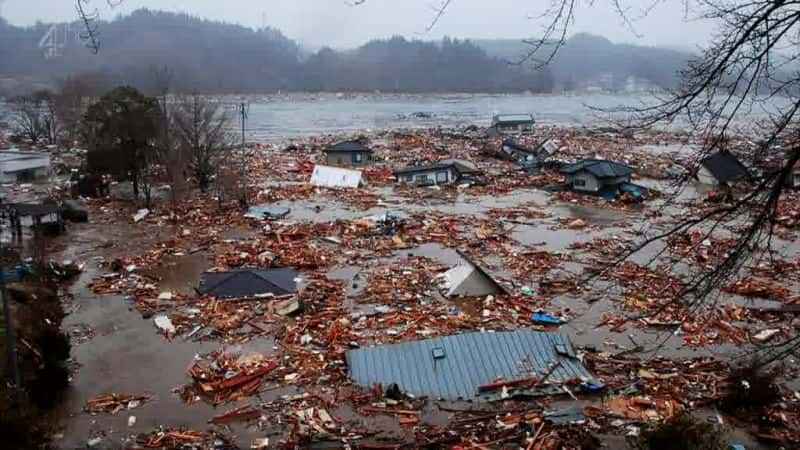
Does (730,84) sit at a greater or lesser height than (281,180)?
greater

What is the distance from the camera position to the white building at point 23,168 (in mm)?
26578

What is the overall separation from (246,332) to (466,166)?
60.4ft

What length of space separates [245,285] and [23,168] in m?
20.3

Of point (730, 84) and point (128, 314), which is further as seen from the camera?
point (128, 314)

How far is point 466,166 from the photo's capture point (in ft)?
92.1

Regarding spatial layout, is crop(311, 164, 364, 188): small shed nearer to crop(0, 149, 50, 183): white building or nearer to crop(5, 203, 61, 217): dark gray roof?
crop(5, 203, 61, 217): dark gray roof

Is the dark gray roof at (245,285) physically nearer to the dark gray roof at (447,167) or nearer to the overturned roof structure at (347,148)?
the dark gray roof at (447,167)

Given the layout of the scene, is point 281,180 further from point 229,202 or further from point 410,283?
point 410,283

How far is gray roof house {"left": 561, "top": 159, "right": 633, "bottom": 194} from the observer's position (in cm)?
2409

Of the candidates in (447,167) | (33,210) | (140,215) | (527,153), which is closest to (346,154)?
(447,167)

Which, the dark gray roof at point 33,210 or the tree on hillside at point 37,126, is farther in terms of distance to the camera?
the tree on hillside at point 37,126

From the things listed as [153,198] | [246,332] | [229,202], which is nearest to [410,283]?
[246,332]

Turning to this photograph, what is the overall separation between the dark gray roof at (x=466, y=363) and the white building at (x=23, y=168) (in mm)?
23498

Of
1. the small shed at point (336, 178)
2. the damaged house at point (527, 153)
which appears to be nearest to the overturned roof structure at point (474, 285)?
the small shed at point (336, 178)
